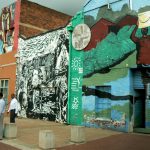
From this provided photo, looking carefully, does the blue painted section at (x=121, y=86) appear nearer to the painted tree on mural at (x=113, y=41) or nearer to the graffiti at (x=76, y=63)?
the painted tree on mural at (x=113, y=41)

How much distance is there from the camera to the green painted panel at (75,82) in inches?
775

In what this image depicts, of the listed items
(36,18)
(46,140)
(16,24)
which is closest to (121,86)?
(46,140)

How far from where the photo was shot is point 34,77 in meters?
24.0

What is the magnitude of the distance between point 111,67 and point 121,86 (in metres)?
1.30

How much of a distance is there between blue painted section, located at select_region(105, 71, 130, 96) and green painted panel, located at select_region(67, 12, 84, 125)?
111 inches

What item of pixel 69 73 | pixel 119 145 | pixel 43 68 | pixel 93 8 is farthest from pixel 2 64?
pixel 119 145

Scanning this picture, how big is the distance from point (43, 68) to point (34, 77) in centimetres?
132

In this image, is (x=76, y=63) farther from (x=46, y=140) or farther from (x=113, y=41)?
(x=46, y=140)

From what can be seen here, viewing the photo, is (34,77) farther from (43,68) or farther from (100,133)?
(100,133)

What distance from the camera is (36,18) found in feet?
97.6

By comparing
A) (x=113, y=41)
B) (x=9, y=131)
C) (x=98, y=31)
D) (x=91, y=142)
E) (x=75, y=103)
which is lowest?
(x=91, y=142)

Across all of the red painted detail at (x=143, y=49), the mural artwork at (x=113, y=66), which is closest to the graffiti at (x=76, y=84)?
the mural artwork at (x=113, y=66)

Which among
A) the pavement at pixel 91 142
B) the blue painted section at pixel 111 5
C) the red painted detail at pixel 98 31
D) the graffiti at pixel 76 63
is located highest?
the blue painted section at pixel 111 5

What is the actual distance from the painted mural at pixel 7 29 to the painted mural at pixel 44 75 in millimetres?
2901
